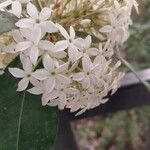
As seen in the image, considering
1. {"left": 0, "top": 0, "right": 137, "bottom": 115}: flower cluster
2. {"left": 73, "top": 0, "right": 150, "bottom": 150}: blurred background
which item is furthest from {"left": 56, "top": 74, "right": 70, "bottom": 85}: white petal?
{"left": 73, "top": 0, "right": 150, "bottom": 150}: blurred background

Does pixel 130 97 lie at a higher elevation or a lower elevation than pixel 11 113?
lower

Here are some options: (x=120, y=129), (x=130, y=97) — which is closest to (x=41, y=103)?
(x=130, y=97)

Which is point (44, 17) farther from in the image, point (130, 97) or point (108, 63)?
point (130, 97)

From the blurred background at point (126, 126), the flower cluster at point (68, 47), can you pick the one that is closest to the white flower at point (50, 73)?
the flower cluster at point (68, 47)

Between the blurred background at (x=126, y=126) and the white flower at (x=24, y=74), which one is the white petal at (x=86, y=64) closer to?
the white flower at (x=24, y=74)

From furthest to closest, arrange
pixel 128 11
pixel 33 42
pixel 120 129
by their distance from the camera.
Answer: pixel 120 129, pixel 128 11, pixel 33 42

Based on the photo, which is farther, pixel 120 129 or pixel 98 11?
pixel 120 129

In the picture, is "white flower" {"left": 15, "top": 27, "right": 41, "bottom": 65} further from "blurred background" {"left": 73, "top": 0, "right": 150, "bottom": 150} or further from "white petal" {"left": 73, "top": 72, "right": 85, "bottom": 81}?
"blurred background" {"left": 73, "top": 0, "right": 150, "bottom": 150}
